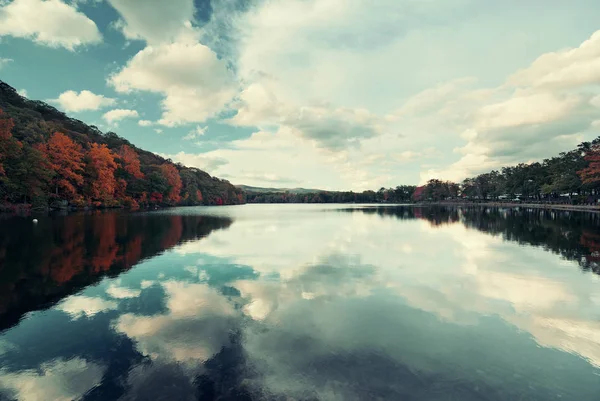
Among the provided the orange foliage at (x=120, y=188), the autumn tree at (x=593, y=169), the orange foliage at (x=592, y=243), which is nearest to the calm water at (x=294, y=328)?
the orange foliage at (x=592, y=243)

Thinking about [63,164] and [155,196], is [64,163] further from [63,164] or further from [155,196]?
[155,196]

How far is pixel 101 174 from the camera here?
74.2 meters

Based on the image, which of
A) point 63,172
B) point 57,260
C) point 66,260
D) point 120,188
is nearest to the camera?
point 57,260

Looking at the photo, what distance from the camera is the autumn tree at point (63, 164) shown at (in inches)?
2467

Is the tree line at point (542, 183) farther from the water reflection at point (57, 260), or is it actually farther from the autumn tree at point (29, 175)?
the autumn tree at point (29, 175)

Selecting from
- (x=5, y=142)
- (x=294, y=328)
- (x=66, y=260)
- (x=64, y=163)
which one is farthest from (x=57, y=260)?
(x=64, y=163)

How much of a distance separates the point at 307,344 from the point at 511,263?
17186 millimetres

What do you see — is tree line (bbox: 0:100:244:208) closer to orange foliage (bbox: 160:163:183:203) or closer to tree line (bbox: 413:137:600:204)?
orange foliage (bbox: 160:163:183:203)

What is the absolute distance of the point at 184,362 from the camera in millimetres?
7328

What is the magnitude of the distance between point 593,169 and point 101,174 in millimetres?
117010

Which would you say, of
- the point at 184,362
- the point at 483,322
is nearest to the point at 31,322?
the point at 184,362

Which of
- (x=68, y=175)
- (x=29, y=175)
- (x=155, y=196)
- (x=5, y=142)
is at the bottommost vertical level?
(x=155, y=196)

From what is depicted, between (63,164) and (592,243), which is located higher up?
(63,164)

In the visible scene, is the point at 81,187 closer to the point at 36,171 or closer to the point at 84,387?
the point at 36,171
